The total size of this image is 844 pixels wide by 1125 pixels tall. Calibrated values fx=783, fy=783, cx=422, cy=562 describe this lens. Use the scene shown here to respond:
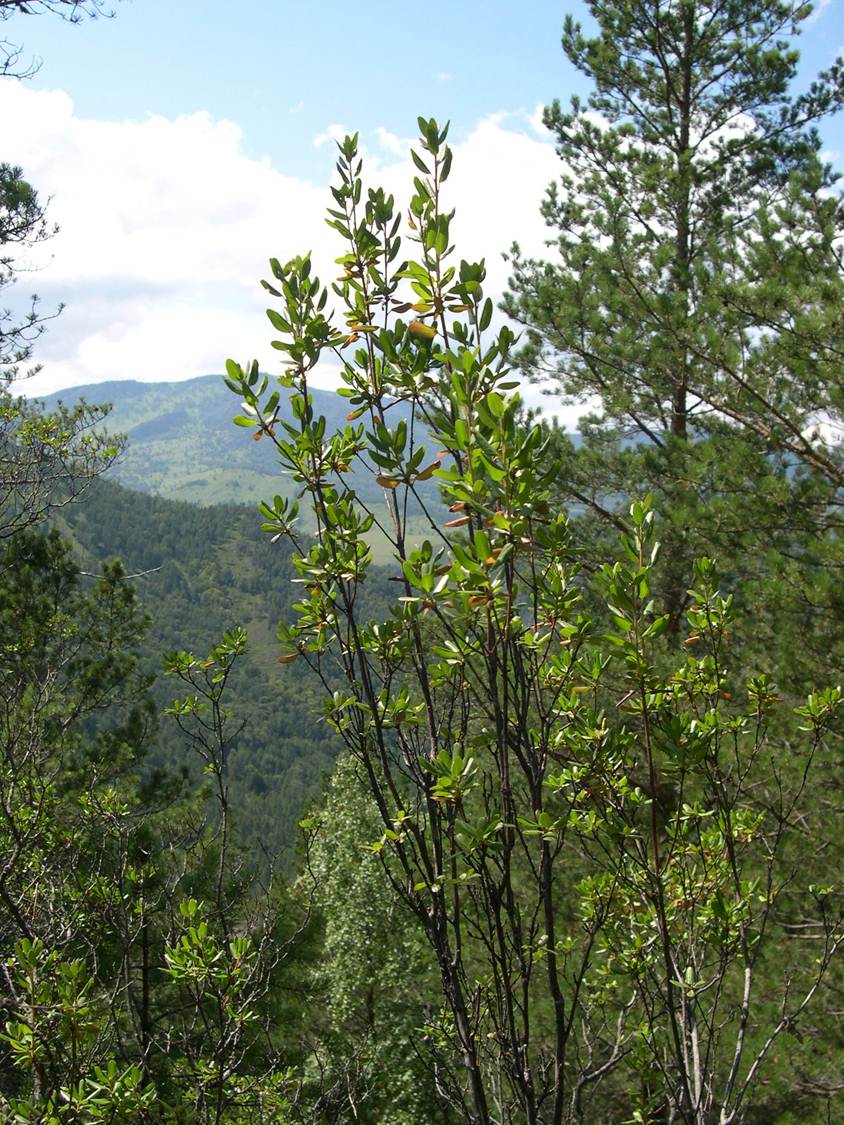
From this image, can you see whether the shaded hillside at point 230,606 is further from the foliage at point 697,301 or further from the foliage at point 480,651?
the foliage at point 480,651

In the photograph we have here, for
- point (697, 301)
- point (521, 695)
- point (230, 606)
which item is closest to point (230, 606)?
point (230, 606)

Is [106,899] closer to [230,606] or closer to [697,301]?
[697,301]

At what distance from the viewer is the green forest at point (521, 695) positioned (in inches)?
73.6

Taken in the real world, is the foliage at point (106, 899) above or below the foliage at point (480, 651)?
below

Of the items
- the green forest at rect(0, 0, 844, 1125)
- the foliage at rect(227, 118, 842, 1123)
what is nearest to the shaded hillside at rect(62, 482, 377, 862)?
the green forest at rect(0, 0, 844, 1125)

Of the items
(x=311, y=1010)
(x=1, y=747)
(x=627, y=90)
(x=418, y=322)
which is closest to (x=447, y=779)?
(x=418, y=322)

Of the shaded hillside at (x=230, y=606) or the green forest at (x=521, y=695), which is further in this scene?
the shaded hillside at (x=230, y=606)

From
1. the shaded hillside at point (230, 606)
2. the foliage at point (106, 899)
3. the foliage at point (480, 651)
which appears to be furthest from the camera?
the shaded hillside at point (230, 606)

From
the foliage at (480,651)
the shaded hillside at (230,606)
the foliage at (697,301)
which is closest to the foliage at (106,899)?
the foliage at (480,651)

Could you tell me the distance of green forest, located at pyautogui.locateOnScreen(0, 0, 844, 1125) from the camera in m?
1.87

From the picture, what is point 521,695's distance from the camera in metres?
2.02

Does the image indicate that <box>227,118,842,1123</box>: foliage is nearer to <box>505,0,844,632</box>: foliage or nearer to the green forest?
the green forest

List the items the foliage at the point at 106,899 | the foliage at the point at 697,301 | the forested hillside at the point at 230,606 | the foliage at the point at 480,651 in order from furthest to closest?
the forested hillside at the point at 230,606, the foliage at the point at 697,301, the foliage at the point at 106,899, the foliage at the point at 480,651

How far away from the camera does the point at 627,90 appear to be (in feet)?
32.0
